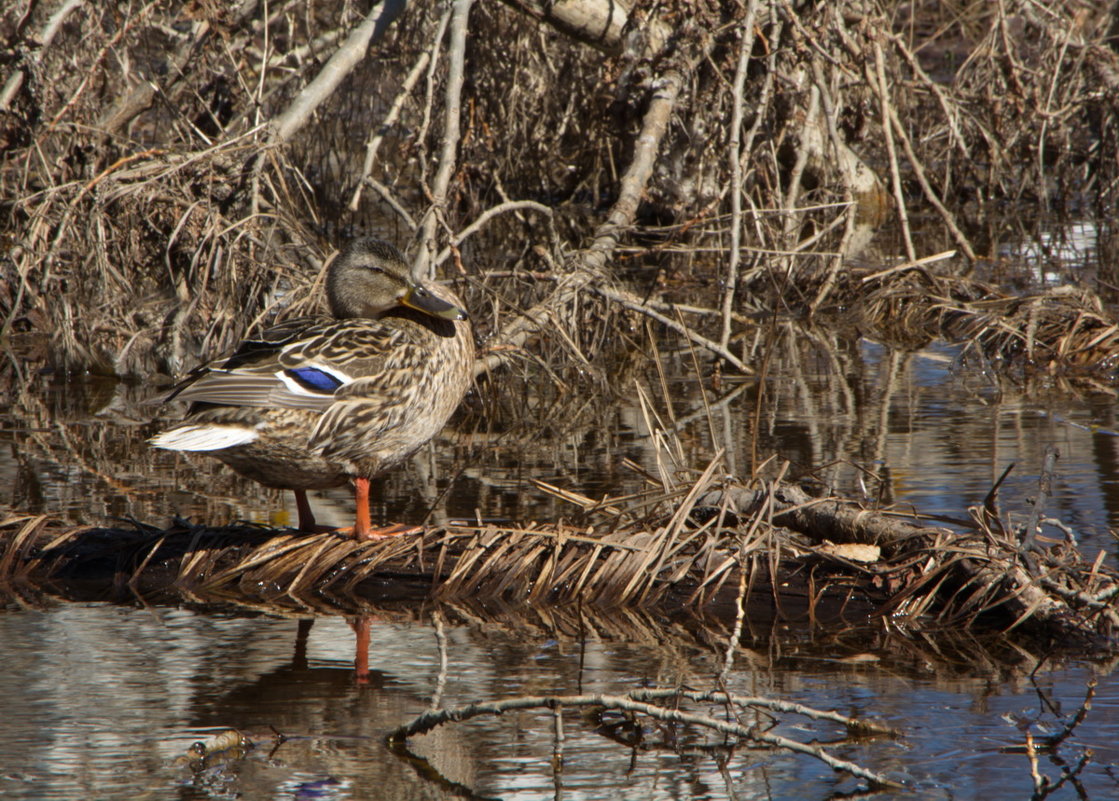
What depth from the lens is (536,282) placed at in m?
7.37

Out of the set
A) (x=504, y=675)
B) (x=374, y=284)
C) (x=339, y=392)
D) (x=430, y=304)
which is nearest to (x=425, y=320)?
(x=430, y=304)

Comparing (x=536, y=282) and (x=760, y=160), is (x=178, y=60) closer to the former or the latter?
(x=536, y=282)

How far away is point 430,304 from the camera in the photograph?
4809mm

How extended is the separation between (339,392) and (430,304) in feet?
1.81

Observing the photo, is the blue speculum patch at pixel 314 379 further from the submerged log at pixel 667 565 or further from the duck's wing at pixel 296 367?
the submerged log at pixel 667 565

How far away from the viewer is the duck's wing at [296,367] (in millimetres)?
4316

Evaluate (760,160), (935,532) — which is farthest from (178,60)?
(935,532)

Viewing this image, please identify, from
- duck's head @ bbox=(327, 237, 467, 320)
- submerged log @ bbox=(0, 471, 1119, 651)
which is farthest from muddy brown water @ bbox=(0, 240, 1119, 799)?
duck's head @ bbox=(327, 237, 467, 320)

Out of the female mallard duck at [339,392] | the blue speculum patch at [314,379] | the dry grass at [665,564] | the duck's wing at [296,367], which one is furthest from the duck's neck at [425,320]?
the dry grass at [665,564]

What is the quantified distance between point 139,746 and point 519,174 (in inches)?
336

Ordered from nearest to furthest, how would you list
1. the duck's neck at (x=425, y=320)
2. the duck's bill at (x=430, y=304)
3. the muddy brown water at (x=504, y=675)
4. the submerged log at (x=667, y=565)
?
1. the muddy brown water at (x=504, y=675)
2. the submerged log at (x=667, y=565)
3. the duck's bill at (x=430, y=304)
4. the duck's neck at (x=425, y=320)

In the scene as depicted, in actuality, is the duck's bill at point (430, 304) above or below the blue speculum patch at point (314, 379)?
above

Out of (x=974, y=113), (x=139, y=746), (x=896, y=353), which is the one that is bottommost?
(x=139, y=746)

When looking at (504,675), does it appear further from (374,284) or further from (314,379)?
(374,284)
